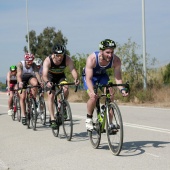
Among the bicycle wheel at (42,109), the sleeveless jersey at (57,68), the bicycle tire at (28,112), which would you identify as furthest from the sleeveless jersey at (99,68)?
the bicycle tire at (28,112)

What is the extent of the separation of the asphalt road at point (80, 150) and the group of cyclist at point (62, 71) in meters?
0.60

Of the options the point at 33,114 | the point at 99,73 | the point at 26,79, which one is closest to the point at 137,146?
the point at 99,73

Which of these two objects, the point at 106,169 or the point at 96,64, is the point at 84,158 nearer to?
the point at 106,169

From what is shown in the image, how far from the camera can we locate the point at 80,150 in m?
7.38

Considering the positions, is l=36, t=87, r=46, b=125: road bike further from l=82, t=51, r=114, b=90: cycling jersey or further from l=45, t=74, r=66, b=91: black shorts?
l=82, t=51, r=114, b=90: cycling jersey

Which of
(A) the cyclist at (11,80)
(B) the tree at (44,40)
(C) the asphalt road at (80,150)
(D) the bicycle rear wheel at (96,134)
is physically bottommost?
(C) the asphalt road at (80,150)

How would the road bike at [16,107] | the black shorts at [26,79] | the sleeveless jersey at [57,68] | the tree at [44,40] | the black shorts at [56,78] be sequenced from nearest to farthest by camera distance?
the sleeveless jersey at [57,68], the black shorts at [56,78], the black shorts at [26,79], the road bike at [16,107], the tree at [44,40]

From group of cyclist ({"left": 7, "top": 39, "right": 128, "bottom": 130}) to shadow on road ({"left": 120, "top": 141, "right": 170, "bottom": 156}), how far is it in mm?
786

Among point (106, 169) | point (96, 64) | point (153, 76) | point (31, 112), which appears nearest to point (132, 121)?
point (31, 112)

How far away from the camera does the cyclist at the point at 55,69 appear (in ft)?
27.9

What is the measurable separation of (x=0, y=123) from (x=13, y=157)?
5.48 m

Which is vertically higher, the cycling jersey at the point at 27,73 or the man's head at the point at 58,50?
the man's head at the point at 58,50

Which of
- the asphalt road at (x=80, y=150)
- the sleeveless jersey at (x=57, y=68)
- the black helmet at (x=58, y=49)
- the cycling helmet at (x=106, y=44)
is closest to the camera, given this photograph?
the asphalt road at (x=80, y=150)

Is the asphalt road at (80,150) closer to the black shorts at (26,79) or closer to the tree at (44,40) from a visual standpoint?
the black shorts at (26,79)
